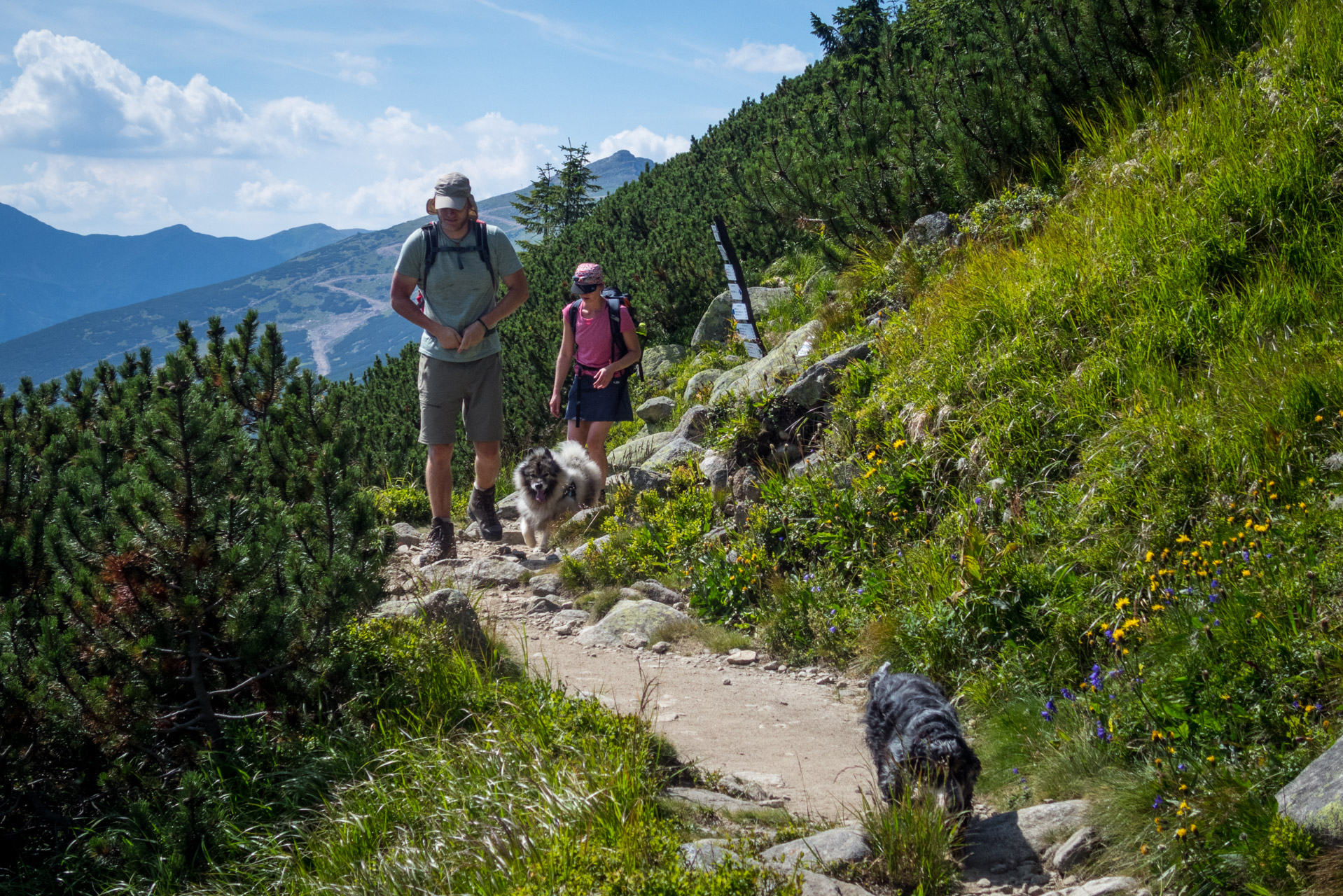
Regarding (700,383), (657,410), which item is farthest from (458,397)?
(657,410)

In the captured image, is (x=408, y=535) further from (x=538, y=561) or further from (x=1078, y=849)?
(x=1078, y=849)

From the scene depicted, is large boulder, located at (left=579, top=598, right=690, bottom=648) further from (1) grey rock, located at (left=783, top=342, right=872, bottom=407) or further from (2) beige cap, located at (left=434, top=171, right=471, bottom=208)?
(2) beige cap, located at (left=434, top=171, right=471, bottom=208)

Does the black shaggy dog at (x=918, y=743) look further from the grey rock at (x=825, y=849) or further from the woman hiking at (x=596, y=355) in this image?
the woman hiking at (x=596, y=355)

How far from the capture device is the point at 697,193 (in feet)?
67.0

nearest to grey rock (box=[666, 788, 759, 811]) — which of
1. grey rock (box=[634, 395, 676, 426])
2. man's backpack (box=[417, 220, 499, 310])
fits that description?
man's backpack (box=[417, 220, 499, 310])

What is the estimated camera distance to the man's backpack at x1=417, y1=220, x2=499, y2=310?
21.7 ft

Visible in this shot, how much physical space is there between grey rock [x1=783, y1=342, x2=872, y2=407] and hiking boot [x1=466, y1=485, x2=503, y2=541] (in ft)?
10.2

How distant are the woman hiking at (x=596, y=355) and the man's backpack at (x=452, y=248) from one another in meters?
1.19

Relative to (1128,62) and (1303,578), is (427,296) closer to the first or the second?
(1303,578)

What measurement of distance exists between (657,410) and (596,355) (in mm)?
3699

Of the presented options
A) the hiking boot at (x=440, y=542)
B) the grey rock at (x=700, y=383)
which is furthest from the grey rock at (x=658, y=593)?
the grey rock at (x=700, y=383)

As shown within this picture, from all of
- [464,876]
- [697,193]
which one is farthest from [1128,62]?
[697,193]

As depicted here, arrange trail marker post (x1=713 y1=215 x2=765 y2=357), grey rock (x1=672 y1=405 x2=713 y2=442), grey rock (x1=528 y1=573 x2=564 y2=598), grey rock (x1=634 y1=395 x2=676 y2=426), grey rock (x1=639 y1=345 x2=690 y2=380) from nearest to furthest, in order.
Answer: grey rock (x1=528 y1=573 x2=564 y2=598) → grey rock (x1=672 y1=405 x2=713 y2=442) → trail marker post (x1=713 y1=215 x2=765 y2=357) → grey rock (x1=634 y1=395 x2=676 y2=426) → grey rock (x1=639 y1=345 x2=690 y2=380)

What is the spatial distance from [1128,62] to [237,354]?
312 inches
